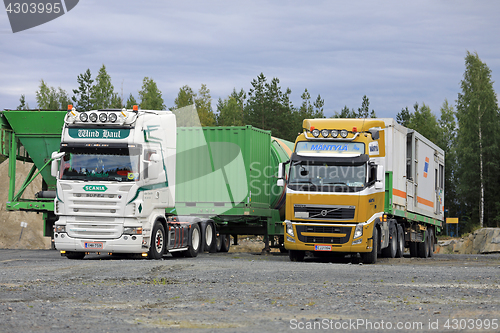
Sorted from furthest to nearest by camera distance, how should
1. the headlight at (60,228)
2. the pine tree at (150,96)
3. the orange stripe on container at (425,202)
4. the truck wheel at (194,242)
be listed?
1. the pine tree at (150,96)
2. the orange stripe on container at (425,202)
3. the truck wheel at (194,242)
4. the headlight at (60,228)

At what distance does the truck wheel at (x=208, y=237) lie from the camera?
20130mm

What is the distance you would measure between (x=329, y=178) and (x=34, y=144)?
34.0 ft

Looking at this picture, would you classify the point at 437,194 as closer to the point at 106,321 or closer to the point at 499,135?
the point at 106,321

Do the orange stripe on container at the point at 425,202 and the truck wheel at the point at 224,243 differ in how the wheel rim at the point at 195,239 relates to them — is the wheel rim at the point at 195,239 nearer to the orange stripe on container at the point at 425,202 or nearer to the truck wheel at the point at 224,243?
the truck wheel at the point at 224,243

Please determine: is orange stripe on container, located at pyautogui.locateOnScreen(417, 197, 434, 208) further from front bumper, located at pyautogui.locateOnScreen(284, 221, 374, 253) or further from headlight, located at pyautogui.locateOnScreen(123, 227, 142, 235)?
headlight, located at pyautogui.locateOnScreen(123, 227, 142, 235)

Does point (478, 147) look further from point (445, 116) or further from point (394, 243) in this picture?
point (394, 243)

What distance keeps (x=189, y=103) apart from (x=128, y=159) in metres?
61.3

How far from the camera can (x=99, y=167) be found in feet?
50.9

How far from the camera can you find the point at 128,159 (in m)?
15.5

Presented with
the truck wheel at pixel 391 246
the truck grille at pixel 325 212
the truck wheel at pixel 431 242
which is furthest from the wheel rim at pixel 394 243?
the truck wheel at pixel 431 242

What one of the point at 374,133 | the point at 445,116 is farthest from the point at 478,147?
the point at 374,133

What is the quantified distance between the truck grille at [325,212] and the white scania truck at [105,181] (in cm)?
401

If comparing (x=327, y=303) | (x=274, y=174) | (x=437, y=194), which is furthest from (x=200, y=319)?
(x=437, y=194)

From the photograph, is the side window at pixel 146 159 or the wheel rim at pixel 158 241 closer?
the side window at pixel 146 159
